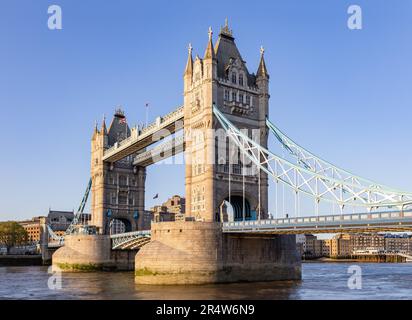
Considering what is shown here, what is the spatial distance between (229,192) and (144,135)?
23.1 m

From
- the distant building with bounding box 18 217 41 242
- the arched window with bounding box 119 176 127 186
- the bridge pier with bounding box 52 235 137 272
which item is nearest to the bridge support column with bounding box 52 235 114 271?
the bridge pier with bounding box 52 235 137 272

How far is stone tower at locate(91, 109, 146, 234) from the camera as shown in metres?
87.7

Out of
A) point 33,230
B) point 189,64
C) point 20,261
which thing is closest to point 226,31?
point 189,64

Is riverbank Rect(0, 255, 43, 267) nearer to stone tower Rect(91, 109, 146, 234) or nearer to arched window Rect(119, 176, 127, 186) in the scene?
stone tower Rect(91, 109, 146, 234)

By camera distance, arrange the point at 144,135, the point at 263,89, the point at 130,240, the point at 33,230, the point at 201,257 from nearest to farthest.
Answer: the point at 201,257, the point at 263,89, the point at 130,240, the point at 144,135, the point at 33,230

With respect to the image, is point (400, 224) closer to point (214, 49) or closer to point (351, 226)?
point (351, 226)

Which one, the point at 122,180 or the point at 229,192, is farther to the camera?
the point at 122,180

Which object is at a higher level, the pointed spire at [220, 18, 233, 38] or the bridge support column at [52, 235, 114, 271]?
the pointed spire at [220, 18, 233, 38]

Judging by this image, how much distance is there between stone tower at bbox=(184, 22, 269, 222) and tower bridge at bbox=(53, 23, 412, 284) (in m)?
0.10

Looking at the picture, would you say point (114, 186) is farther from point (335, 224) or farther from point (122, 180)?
point (335, 224)

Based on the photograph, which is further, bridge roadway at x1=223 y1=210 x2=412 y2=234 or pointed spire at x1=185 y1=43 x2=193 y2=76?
pointed spire at x1=185 y1=43 x2=193 y2=76

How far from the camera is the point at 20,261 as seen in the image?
101625mm

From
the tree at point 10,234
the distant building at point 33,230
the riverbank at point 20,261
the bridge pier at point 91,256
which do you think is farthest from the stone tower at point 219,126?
the distant building at point 33,230

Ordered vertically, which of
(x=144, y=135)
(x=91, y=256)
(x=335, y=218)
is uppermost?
(x=144, y=135)
